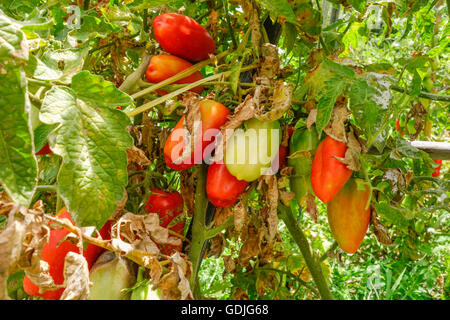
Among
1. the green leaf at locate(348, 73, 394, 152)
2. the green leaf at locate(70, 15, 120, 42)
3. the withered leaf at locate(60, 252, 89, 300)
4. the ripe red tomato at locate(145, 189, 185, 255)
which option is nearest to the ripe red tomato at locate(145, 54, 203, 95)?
the green leaf at locate(70, 15, 120, 42)

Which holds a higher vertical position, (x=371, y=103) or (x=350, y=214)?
(x=371, y=103)

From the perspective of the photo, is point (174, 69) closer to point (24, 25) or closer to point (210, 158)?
point (210, 158)

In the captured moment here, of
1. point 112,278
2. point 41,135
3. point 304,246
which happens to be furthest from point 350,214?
point 41,135

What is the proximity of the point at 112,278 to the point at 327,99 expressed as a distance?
46cm

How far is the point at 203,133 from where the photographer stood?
2.47 feet

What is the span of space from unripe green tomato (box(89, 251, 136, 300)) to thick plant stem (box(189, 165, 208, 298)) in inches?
6.6

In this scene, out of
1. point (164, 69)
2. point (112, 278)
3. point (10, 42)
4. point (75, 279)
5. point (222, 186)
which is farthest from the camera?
point (164, 69)

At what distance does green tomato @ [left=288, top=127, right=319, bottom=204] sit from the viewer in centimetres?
78

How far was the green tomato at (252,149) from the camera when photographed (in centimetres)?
74

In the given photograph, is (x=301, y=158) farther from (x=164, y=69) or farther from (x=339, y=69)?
(x=164, y=69)

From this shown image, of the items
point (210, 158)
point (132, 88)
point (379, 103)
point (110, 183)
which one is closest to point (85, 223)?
point (110, 183)

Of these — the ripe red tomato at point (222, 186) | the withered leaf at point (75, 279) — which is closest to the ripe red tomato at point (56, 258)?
the withered leaf at point (75, 279)

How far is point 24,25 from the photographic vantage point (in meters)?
0.51

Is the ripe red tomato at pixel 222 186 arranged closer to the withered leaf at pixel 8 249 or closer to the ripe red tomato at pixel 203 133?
the ripe red tomato at pixel 203 133
